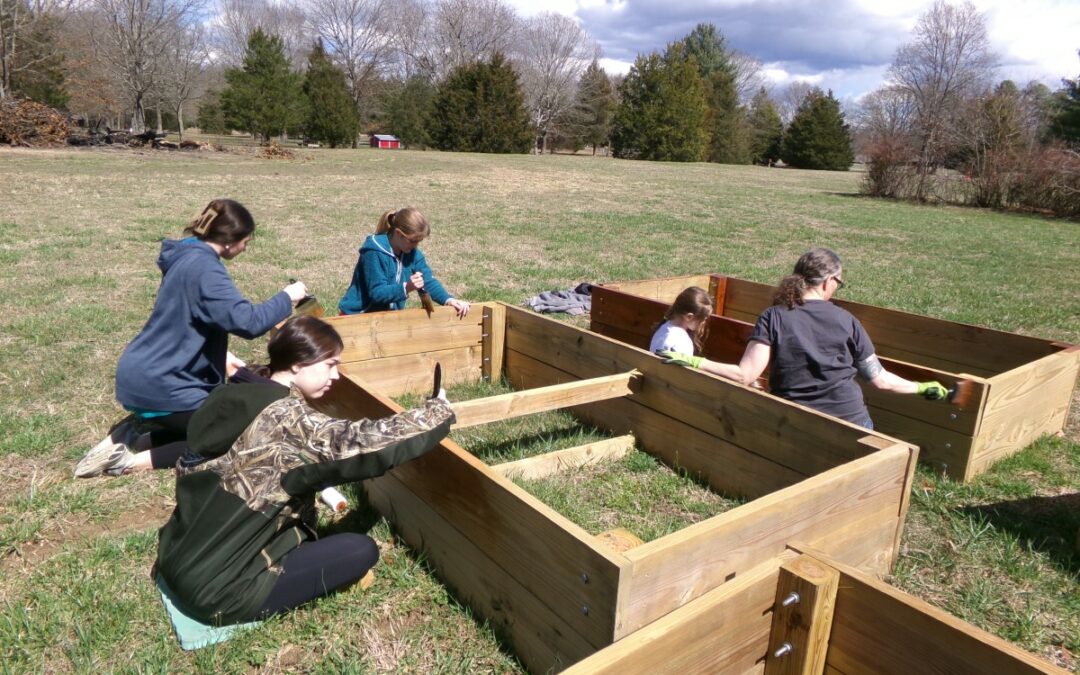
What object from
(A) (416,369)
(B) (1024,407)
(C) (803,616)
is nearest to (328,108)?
Result: (A) (416,369)

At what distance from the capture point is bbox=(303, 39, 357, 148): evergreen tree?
4216 centimetres

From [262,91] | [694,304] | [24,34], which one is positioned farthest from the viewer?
[262,91]

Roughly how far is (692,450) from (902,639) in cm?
218

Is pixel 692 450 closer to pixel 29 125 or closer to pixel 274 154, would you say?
pixel 274 154

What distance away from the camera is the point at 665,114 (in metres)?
48.8

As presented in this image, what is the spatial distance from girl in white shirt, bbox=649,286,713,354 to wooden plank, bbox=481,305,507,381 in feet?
4.73

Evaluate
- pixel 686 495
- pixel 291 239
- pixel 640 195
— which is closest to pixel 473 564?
pixel 686 495

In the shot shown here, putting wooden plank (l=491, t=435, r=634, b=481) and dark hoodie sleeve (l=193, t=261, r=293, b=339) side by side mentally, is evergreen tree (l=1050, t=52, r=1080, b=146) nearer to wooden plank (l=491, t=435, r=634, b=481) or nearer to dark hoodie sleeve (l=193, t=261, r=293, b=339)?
wooden plank (l=491, t=435, r=634, b=481)

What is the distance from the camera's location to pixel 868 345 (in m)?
3.86

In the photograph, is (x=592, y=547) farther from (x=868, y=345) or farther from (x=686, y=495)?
(x=868, y=345)

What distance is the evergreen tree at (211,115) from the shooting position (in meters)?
52.5

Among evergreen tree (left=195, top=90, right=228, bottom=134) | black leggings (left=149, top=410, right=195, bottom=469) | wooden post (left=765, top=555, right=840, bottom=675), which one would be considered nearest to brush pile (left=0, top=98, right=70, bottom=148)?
evergreen tree (left=195, top=90, right=228, bottom=134)

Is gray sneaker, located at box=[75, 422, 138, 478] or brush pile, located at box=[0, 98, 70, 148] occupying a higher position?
brush pile, located at box=[0, 98, 70, 148]

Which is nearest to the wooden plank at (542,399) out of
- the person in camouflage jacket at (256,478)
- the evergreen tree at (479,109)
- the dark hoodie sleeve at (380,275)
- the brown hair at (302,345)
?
the brown hair at (302,345)
